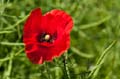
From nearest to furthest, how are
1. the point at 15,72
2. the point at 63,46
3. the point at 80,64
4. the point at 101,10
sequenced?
the point at 63,46, the point at 15,72, the point at 80,64, the point at 101,10

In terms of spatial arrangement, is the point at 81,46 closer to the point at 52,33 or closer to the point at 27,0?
the point at 27,0

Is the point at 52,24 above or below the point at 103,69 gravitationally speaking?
above

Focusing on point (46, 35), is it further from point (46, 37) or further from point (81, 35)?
point (81, 35)

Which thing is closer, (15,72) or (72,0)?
(15,72)

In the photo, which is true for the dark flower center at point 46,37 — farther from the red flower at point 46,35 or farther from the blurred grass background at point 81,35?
the blurred grass background at point 81,35

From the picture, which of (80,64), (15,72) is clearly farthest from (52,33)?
(80,64)

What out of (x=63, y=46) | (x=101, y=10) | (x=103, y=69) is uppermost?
(x=101, y=10)

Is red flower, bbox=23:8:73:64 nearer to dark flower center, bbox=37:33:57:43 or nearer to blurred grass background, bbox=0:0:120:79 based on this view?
dark flower center, bbox=37:33:57:43
